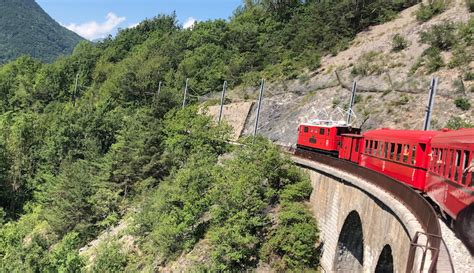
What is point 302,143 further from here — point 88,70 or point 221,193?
point 88,70

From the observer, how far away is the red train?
10672 millimetres

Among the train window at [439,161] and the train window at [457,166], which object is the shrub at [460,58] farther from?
the train window at [457,166]

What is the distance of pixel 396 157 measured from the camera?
1756 cm

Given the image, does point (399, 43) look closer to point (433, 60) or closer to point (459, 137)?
point (433, 60)

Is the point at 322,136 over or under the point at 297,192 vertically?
over

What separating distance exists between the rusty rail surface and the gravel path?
67 cm

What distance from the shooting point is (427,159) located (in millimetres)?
15016

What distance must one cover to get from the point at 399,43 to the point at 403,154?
3040cm

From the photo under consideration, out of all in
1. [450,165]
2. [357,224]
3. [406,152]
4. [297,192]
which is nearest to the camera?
[450,165]

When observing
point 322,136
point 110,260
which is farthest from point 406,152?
point 110,260

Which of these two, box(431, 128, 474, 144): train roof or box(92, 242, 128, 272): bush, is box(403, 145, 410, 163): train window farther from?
box(92, 242, 128, 272): bush

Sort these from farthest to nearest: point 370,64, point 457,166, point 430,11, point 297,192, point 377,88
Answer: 1. point 430,11
2. point 370,64
3. point 377,88
4. point 297,192
5. point 457,166

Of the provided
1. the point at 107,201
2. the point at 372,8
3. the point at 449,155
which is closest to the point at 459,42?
the point at 372,8

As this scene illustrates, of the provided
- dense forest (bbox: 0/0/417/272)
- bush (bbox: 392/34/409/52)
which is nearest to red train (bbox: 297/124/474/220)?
dense forest (bbox: 0/0/417/272)
